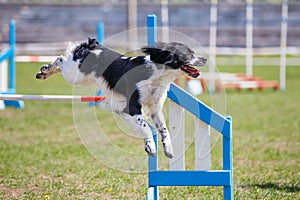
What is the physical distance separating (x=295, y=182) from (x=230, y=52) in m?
15.7

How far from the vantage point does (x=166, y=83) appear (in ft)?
14.0

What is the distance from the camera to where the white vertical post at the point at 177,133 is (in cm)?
459

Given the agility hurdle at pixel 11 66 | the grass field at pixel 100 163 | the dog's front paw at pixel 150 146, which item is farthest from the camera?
the agility hurdle at pixel 11 66

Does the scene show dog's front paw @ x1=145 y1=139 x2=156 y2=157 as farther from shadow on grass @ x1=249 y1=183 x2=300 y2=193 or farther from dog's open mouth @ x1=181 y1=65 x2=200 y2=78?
shadow on grass @ x1=249 y1=183 x2=300 y2=193

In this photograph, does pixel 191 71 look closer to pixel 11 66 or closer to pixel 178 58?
pixel 178 58

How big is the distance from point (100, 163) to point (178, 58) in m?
3.16

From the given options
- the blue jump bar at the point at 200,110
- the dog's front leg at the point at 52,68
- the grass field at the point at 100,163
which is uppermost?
the dog's front leg at the point at 52,68

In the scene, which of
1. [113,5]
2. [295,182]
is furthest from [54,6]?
[295,182]

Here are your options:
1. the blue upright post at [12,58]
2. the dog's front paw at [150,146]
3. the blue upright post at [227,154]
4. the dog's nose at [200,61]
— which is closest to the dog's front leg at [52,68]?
the dog's front paw at [150,146]

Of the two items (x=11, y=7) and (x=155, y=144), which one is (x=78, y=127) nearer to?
(x=155, y=144)

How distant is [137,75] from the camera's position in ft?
13.9

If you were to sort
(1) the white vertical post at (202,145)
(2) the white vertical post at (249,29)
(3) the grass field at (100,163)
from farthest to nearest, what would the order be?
(2) the white vertical post at (249,29), (3) the grass field at (100,163), (1) the white vertical post at (202,145)

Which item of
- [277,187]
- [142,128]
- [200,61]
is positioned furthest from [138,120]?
[277,187]

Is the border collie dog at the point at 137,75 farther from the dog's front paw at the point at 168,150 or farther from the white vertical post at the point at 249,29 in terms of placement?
the white vertical post at the point at 249,29
